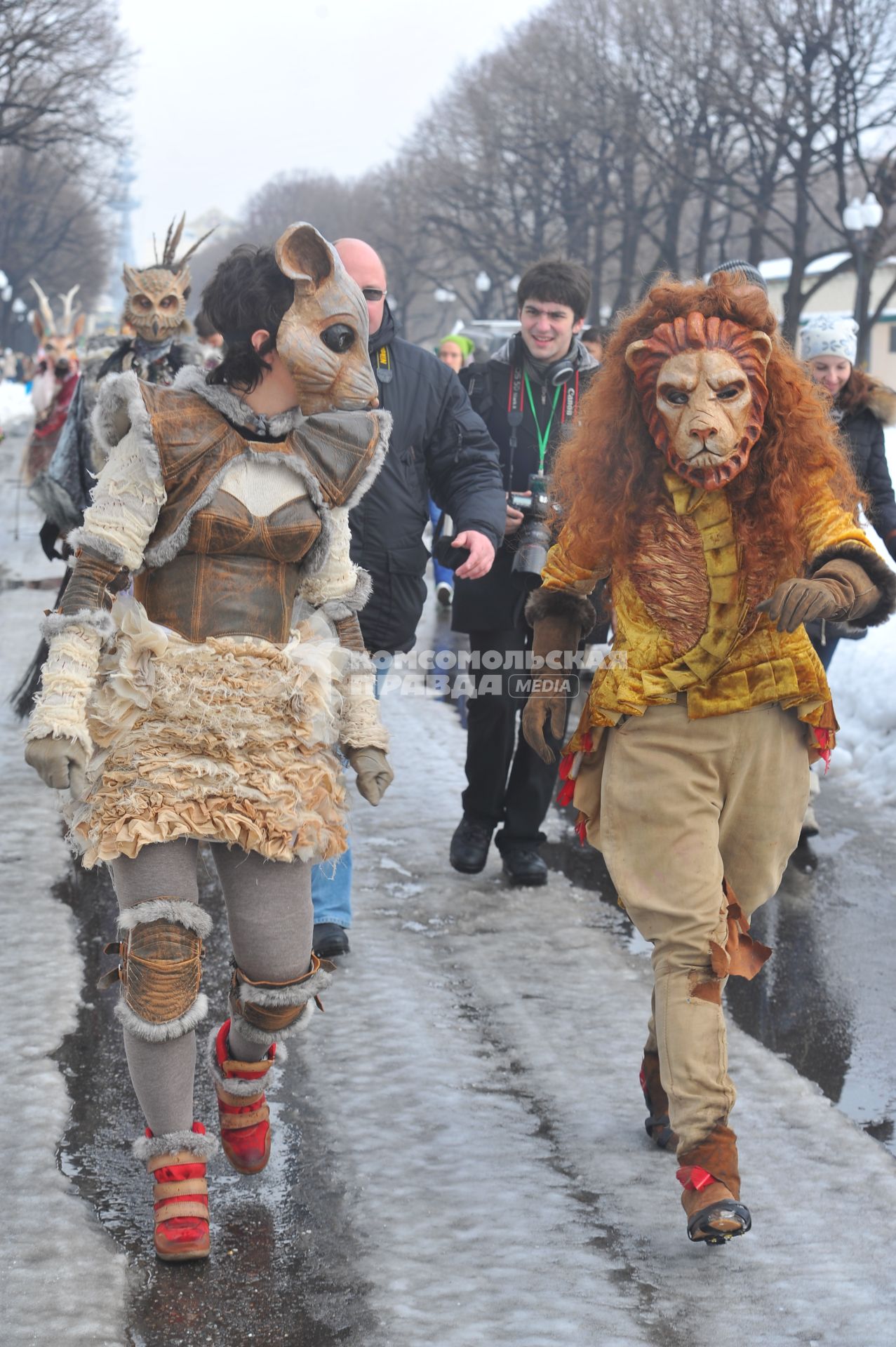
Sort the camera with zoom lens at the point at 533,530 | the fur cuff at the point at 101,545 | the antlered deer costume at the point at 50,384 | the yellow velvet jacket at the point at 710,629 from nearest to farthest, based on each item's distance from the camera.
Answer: the fur cuff at the point at 101,545 < the yellow velvet jacket at the point at 710,629 < the camera with zoom lens at the point at 533,530 < the antlered deer costume at the point at 50,384

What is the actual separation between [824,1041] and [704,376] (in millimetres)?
2132

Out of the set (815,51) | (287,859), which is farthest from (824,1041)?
(815,51)

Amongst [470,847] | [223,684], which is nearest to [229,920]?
[223,684]

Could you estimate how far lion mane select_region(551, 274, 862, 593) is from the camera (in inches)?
131

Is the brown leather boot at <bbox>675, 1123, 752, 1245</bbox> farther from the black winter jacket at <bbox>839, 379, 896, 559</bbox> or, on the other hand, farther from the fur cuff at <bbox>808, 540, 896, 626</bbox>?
the black winter jacket at <bbox>839, 379, 896, 559</bbox>

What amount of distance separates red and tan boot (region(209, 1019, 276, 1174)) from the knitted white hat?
392 cm

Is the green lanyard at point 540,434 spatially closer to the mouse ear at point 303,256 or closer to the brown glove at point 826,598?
the mouse ear at point 303,256

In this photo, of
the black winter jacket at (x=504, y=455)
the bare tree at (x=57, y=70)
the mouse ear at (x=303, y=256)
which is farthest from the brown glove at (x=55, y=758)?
the bare tree at (x=57, y=70)

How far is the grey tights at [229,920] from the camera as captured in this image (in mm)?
3102

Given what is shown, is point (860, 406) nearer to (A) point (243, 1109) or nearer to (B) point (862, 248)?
(A) point (243, 1109)

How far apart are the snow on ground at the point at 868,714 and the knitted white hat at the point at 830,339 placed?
2081 mm

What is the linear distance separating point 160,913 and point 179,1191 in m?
0.56

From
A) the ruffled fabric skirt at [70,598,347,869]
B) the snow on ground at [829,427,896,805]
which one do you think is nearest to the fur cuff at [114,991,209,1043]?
the ruffled fabric skirt at [70,598,347,869]

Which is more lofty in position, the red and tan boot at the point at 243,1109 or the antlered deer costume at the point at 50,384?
Result: the antlered deer costume at the point at 50,384
